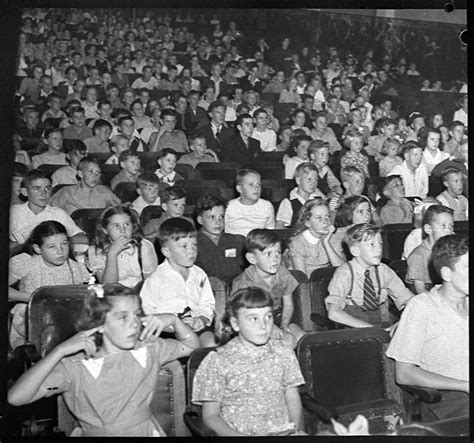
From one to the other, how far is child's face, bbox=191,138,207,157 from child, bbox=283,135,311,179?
40 cm

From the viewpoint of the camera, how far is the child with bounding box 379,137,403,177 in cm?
303

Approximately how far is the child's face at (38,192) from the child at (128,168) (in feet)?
0.93

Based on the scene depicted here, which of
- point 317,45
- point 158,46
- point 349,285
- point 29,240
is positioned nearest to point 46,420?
point 29,240

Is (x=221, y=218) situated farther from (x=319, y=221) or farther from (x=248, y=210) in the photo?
(x=319, y=221)

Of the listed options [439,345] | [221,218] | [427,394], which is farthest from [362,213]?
[427,394]

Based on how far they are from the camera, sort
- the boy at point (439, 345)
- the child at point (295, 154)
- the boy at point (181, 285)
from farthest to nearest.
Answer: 1. the child at point (295, 154)
2. the boy at point (181, 285)
3. the boy at point (439, 345)

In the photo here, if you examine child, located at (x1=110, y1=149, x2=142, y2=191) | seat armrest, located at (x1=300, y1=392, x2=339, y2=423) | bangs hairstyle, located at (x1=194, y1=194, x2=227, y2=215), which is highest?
child, located at (x1=110, y1=149, x2=142, y2=191)

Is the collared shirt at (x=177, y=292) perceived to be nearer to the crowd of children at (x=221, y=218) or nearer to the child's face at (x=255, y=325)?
the crowd of children at (x=221, y=218)

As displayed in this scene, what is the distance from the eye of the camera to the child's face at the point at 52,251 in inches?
94.5

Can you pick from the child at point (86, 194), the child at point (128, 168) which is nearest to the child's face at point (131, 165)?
the child at point (128, 168)

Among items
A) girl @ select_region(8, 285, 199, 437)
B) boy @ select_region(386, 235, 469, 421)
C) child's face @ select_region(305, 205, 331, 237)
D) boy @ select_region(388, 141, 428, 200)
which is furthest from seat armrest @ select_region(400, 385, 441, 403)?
boy @ select_region(388, 141, 428, 200)

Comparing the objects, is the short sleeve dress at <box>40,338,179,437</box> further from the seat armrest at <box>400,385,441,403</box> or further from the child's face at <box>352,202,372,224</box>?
the child's face at <box>352,202,372,224</box>

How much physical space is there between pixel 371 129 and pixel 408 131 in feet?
0.79

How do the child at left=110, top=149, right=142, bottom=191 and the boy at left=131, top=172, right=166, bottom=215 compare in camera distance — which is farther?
the child at left=110, top=149, right=142, bottom=191
